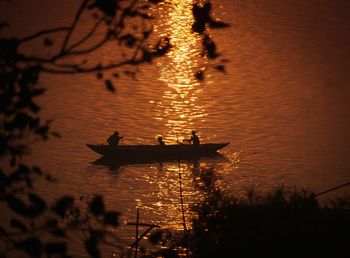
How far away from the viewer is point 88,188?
2500 centimetres

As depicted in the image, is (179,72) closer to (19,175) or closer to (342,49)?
(342,49)

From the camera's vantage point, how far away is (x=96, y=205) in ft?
18.6

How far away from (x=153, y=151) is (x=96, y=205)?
2202 centimetres

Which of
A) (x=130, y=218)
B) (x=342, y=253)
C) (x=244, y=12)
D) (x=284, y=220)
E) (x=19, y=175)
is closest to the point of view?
(x=19, y=175)

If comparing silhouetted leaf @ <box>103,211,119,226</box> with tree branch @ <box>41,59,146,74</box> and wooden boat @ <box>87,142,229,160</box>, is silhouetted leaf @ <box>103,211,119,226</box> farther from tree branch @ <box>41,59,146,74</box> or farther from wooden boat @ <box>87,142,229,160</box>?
wooden boat @ <box>87,142,229,160</box>

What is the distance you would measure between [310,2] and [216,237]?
52.0 m

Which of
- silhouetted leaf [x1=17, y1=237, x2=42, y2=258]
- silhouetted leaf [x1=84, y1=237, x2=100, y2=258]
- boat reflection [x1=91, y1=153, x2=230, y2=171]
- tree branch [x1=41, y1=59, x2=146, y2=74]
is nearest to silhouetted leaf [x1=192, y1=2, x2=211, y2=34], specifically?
tree branch [x1=41, y1=59, x2=146, y2=74]

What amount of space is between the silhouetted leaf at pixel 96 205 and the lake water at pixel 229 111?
47.1ft

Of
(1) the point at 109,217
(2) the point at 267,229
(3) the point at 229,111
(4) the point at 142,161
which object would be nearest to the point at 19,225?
(1) the point at 109,217

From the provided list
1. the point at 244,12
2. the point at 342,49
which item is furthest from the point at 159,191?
the point at 244,12

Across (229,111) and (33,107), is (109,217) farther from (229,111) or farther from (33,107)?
(229,111)

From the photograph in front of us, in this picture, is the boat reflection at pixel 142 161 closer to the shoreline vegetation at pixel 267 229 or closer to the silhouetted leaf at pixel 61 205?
the shoreline vegetation at pixel 267 229

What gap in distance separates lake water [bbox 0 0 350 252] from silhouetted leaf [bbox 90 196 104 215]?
14.3m

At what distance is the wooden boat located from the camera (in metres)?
27.8
